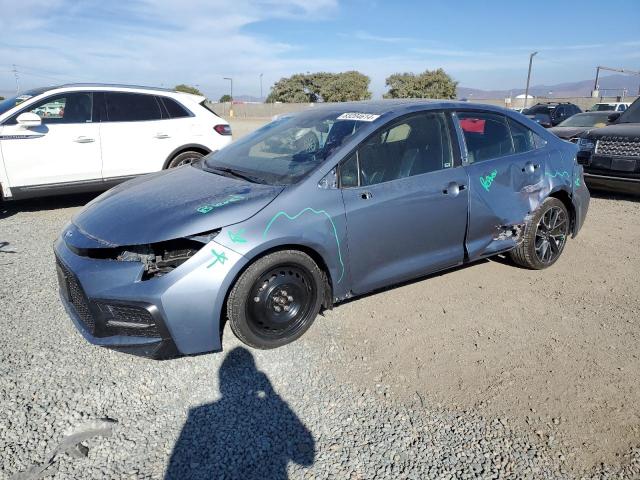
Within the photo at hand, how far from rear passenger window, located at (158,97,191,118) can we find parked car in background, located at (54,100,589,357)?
3.19 meters

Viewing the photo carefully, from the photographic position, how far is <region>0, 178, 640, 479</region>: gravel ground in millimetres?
2242

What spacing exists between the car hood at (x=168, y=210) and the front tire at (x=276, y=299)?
0.37m

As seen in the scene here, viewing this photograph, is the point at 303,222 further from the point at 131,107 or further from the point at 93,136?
the point at 131,107

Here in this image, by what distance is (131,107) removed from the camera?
6773 mm

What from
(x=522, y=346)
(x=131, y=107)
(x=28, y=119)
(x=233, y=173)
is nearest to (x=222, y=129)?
(x=131, y=107)

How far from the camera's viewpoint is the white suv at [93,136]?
6.03 metres

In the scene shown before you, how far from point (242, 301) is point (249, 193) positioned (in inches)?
27.9

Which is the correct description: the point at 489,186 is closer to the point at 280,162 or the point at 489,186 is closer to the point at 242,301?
the point at 280,162

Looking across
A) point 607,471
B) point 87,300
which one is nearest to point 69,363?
point 87,300

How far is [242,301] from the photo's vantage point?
288 centimetres

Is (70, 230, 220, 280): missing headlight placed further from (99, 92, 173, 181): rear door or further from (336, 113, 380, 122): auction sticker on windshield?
(99, 92, 173, 181): rear door

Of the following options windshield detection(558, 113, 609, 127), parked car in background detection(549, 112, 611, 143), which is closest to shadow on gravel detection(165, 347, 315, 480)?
parked car in background detection(549, 112, 611, 143)

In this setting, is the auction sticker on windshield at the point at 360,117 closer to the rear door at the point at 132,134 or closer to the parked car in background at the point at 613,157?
the rear door at the point at 132,134

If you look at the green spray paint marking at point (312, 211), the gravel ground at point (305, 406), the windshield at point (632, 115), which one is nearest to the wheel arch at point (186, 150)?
the gravel ground at point (305, 406)
